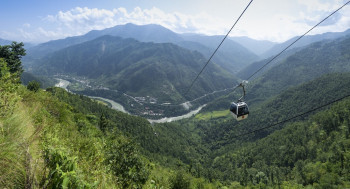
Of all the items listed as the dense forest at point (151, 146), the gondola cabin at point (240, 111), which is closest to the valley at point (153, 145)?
the dense forest at point (151, 146)

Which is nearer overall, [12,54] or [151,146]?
[12,54]

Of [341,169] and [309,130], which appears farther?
[309,130]

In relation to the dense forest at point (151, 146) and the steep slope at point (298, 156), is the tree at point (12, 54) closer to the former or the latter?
the dense forest at point (151, 146)

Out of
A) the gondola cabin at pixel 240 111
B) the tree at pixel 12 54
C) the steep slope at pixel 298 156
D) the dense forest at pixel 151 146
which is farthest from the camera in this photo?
the steep slope at pixel 298 156

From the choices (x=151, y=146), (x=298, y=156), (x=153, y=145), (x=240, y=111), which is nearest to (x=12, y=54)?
(x=240, y=111)

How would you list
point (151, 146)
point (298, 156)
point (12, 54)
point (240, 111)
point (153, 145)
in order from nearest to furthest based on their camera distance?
point (240, 111) → point (12, 54) → point (151, 146) → point (153, 145) → point (298, 156)

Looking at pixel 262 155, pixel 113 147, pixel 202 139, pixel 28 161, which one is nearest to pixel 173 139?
pixel 202 139

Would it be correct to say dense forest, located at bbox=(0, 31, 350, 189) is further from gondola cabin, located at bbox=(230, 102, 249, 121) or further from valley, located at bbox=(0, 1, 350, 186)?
gondola cabin, located at bbox=(230, 102, 249, 121)

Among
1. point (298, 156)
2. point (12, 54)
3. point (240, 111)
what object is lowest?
point (298, 156)

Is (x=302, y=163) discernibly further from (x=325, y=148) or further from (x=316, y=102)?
(x=316, y=102)

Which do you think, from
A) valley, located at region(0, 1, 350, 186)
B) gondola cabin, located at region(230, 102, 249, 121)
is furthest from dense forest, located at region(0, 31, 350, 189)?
gondola cabin, located at region(230, 102, 249, 121)

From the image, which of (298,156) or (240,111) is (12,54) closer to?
(240,111)
